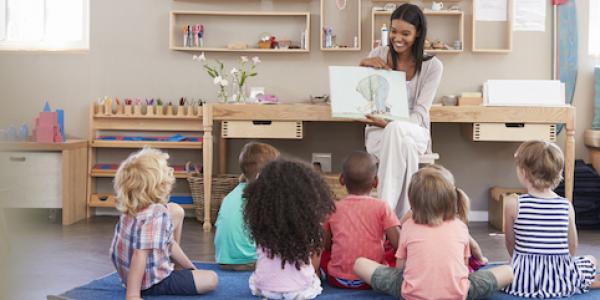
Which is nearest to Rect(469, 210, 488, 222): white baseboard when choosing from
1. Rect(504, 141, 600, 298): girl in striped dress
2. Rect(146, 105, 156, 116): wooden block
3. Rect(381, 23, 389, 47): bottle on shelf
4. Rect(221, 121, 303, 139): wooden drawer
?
Rect(381, 23, 389, 47): bottle on shelf

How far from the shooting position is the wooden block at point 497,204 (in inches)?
171

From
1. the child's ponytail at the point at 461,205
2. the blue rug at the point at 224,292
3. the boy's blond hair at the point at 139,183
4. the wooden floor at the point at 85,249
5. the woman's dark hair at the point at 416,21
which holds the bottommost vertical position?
the wooden floor at the point at 85,249

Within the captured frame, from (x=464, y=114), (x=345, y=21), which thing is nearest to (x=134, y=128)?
(x=345, y=21)

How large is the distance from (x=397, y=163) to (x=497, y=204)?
5.05ft

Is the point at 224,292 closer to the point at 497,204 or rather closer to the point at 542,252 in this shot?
the point at 542,252

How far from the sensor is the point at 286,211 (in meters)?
2.11

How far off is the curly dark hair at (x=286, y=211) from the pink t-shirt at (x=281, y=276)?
3 centimetres

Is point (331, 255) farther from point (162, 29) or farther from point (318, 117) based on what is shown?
point (162, 29)

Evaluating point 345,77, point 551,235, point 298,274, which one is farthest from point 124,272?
point 345,77

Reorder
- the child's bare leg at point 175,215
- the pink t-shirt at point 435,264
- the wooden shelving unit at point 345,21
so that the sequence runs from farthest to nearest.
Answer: the wooden shelving unit at point 345,21 < the child's bare leg at point 175,215 < the pink t-shirt at point 435,264

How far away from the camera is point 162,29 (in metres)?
4.73

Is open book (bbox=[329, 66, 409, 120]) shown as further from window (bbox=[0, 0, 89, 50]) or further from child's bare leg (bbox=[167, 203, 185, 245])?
window (bbox=[0, 0, 89, 50])

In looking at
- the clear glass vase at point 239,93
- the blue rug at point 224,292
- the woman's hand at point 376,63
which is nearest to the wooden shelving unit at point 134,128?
the clear glass vase at point 239,93

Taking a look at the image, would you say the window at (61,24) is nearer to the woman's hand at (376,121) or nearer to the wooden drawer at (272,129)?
the wooden drawer at (272,129)
